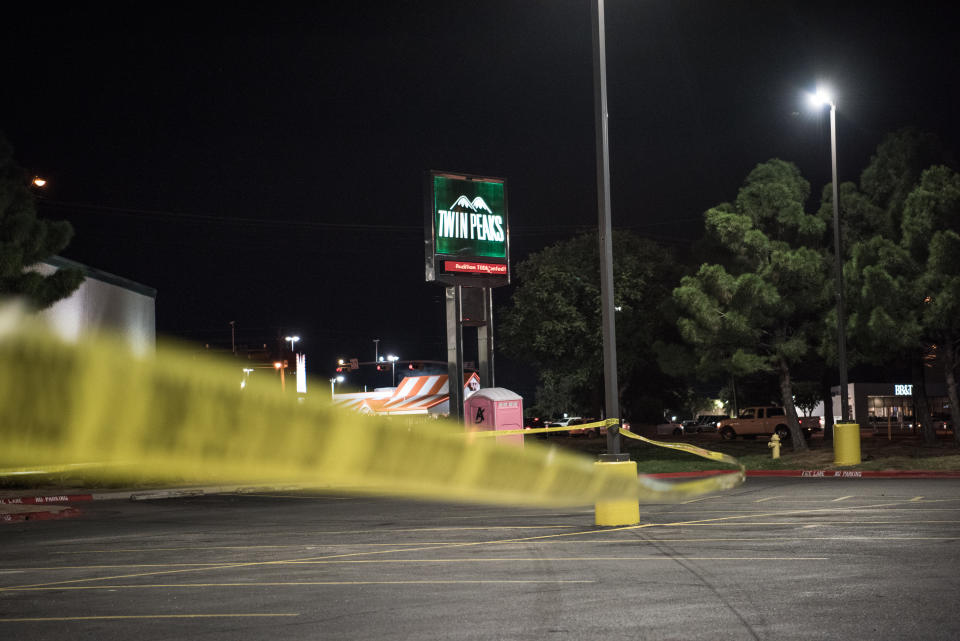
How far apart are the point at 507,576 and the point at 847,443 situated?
20.8 meters

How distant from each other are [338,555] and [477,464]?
23.4 metres

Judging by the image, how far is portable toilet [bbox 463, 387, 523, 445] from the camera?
25.4 meters

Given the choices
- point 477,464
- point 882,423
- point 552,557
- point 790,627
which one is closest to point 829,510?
point 552,557

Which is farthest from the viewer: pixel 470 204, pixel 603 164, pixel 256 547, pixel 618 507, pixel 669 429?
pixel 669 429

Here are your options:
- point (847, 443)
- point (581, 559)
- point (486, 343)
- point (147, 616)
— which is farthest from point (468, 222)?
point (147, 616)

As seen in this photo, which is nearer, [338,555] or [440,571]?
[440,571]

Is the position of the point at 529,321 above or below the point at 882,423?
above

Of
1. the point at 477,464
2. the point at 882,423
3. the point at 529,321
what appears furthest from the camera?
the point at 882,423

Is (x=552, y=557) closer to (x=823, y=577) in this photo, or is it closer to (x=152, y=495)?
(x=823, y=577)

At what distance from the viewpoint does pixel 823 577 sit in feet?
30.3

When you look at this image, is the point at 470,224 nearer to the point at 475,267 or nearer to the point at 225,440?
the point at 475,267

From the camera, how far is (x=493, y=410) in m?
25.3

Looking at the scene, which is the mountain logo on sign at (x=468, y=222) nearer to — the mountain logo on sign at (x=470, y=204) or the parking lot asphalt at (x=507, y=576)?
the mountain logo on sign at (x=470, y=204)

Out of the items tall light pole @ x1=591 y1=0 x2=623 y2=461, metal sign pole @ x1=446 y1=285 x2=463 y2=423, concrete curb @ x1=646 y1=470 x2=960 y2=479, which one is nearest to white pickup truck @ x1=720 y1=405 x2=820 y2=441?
concrete curb @ x1=646 y1=470 x2=960 y2=479
